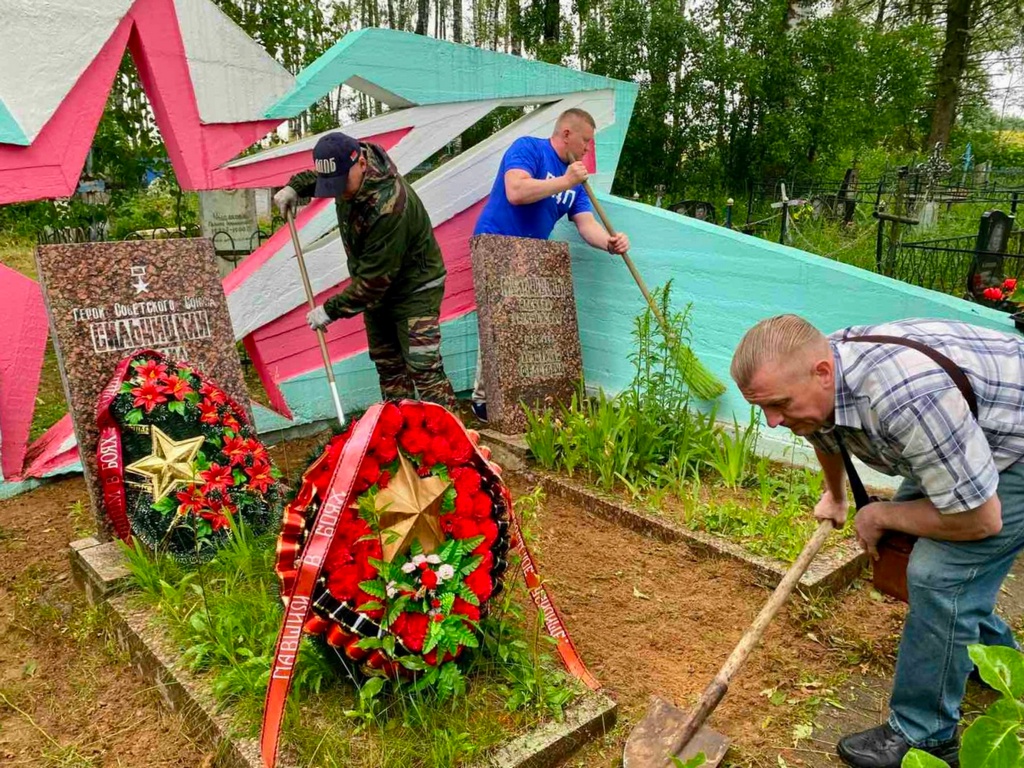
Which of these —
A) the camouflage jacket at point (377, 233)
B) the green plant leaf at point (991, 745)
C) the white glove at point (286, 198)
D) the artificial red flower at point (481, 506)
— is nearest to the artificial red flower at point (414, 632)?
the artificial red flower at point (481, 506)

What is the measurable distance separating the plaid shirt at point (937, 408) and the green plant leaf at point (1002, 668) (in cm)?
65

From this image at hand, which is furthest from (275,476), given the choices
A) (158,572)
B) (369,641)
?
(369,641)

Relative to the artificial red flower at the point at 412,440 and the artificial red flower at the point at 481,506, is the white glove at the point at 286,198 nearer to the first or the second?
the artificial red flower at the point at 412,440

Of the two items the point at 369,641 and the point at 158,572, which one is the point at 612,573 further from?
the point at 158,572

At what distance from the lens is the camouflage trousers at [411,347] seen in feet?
13.3

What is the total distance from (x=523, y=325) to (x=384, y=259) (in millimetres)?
1054

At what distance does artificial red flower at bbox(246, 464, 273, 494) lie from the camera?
3006mm

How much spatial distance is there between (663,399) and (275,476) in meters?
2.15

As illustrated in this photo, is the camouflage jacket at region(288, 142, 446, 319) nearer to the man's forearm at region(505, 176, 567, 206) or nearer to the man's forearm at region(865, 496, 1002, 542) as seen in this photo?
the man's forearm at region(505, 176, 567, 206)

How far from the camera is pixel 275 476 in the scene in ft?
10.2

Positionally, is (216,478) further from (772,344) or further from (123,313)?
(772,344)

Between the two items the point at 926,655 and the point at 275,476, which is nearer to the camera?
the point at 926,655

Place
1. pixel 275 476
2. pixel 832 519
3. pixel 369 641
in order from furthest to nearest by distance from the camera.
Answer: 1. pixel 275 476
2. pixel 832 519
3. pixel 369 641

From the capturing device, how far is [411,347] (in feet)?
13.4
